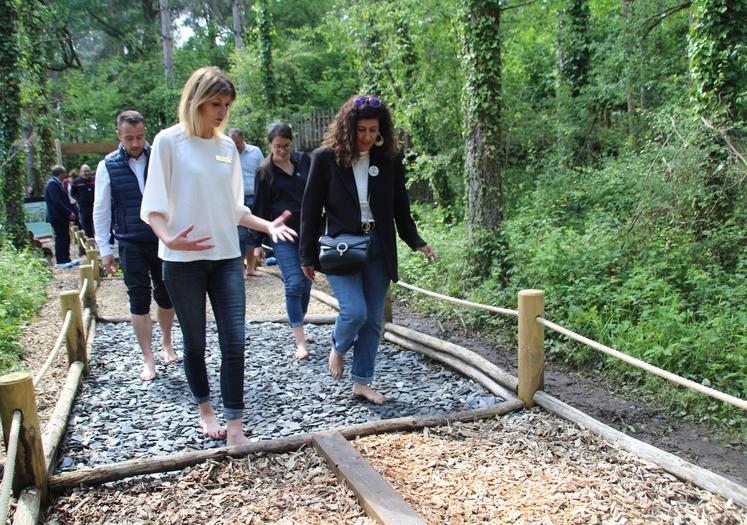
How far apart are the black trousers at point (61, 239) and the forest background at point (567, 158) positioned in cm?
66

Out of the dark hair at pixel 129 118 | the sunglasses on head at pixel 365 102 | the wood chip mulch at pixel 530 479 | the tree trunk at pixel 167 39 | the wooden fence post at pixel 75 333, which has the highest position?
the tree trunk at pixel 167 39

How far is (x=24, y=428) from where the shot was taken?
2.70 meters

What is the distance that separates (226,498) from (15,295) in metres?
5.63

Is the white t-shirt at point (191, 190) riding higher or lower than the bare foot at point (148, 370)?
higher

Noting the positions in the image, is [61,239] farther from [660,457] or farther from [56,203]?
[660,457]

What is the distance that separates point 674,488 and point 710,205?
13.7ft

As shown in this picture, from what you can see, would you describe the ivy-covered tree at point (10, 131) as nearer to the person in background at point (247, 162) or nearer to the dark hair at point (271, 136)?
the person in background at point (247, 162)

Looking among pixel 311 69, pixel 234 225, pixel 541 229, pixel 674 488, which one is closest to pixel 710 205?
pixel 541 229

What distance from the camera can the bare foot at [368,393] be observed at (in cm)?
416

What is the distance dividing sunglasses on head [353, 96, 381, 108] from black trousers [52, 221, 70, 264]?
995 cm

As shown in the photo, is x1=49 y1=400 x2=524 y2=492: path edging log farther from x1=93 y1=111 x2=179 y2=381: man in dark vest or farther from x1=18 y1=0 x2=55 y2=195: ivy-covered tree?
x1=18 y1=0 x2=55 y2=195: ivy-covered tree

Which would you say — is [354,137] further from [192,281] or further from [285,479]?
[285,479]

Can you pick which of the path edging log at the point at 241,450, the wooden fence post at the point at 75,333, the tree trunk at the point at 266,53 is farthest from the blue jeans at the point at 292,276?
the tree trunk at the point at 266,53

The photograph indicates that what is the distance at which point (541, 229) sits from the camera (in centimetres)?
780
